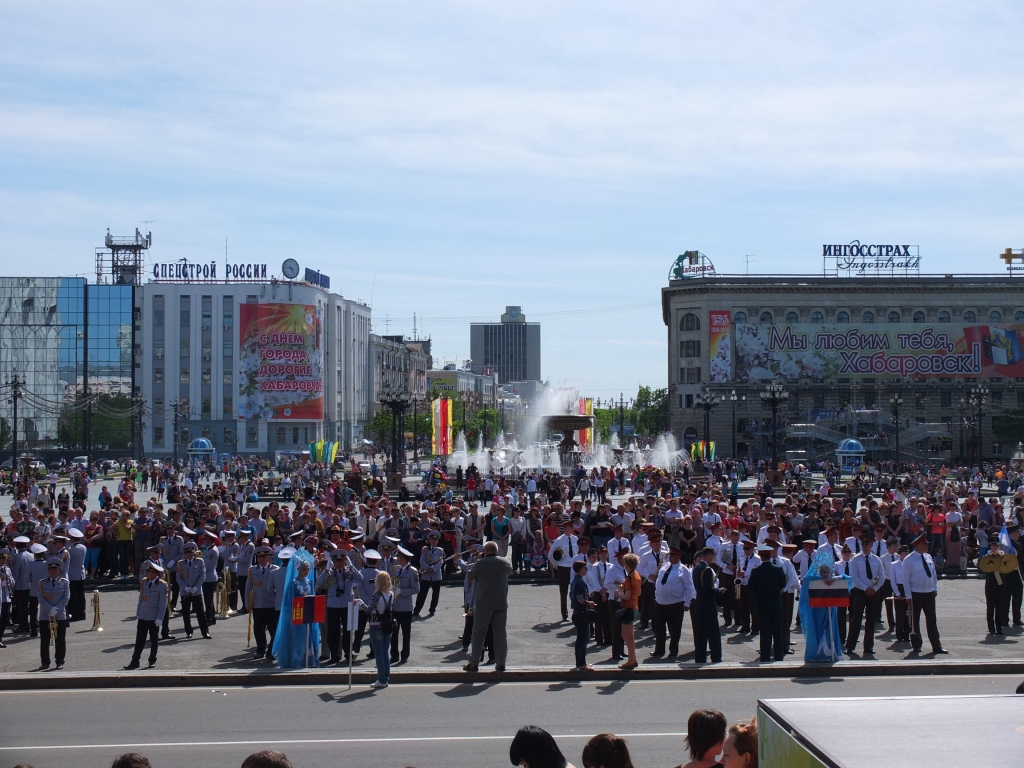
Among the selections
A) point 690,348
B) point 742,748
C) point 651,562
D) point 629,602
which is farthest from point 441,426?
point 742,748

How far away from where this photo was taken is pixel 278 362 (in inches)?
4417

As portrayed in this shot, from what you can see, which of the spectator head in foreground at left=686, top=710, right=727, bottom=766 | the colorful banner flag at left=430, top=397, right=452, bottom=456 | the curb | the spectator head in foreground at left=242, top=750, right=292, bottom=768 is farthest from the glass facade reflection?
the spectator head in foreground at left=242, top=750, right=292, bottom=768

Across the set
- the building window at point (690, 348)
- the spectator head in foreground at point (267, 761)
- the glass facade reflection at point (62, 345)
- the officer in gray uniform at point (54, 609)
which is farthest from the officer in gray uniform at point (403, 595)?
the glass facade reflection at point (62, 345)

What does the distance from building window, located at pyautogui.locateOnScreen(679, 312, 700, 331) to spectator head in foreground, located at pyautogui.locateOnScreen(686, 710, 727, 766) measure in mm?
106535

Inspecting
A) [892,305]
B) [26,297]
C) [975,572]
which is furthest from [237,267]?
[975,572]

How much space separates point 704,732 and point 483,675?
330 inches

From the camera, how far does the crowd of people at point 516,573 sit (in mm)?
14914

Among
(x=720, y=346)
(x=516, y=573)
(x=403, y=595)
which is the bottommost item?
(x=516, y=573)

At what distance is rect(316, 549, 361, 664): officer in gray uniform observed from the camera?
15.4 meters

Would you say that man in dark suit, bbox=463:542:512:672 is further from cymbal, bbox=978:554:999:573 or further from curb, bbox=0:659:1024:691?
cymbal, bbox=978:554:999:573

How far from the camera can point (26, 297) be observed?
11569 cm

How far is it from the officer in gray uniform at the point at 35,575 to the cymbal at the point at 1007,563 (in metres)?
14.6

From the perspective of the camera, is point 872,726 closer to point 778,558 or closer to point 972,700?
point 972,700

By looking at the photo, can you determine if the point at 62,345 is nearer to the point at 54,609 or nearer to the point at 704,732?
the point at 54,609
